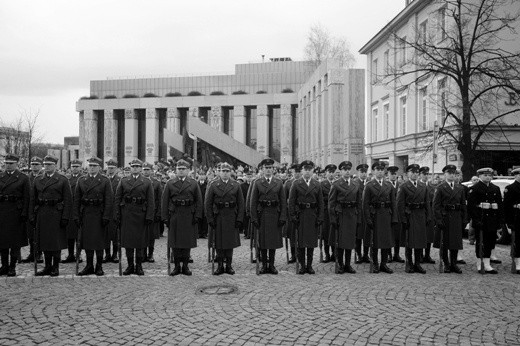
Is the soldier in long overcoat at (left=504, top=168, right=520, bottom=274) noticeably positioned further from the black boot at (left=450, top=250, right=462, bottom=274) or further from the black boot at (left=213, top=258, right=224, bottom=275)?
the black boot at (left=213, top=258, right=224, bottom=275)

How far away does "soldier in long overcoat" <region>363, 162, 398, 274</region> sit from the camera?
34.5 ft

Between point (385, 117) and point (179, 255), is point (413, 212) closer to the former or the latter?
point (179, 255)

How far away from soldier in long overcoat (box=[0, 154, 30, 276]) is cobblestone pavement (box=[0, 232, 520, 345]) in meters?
0.48

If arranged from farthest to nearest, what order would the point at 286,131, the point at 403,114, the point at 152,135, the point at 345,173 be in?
the point at 152,135 → the point at 286,131 → the point at 403,114 → the point at 345,173

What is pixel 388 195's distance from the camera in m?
10.7

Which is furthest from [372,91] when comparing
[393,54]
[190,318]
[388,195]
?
[190,318]

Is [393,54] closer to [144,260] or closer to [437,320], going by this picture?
[144,260]

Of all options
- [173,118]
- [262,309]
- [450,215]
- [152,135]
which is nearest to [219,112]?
[173,118]

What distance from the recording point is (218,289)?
28.1ft

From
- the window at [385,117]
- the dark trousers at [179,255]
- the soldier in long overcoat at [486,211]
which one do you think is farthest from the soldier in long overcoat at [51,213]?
the window at [385,117]

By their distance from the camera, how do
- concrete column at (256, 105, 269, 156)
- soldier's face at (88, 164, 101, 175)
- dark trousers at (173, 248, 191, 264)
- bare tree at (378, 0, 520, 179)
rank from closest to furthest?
soldier's face at (88, 164, 101, 175), dark trousers at (173, 248, 191, 264), bare tree at (378, 0, 520, 179), concrete column at (256, 105, 269, 156)

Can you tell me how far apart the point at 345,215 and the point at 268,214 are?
5.33 ft

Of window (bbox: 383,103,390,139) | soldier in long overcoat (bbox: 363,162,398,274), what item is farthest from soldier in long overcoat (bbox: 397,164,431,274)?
window (bbox: 383,103,390,139)

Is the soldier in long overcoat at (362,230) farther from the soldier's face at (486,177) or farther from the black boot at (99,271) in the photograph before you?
the black boot at (99,271)
